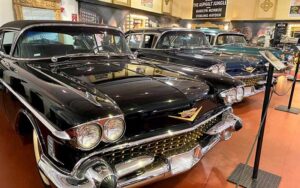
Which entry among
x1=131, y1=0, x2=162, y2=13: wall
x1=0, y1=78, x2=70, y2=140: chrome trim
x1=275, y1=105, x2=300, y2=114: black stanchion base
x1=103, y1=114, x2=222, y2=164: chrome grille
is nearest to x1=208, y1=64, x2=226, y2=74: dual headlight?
x1=275, y1=105, x2=300, y2=114: black stanchion base

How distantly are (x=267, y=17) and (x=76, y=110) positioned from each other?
1355 centimetres

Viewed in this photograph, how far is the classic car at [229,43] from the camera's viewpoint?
6189mm

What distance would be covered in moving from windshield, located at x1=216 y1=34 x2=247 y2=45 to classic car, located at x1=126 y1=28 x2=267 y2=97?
1931 millimetres

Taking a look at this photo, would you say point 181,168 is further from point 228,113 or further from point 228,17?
point 228,17

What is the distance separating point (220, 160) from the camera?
2641 mm

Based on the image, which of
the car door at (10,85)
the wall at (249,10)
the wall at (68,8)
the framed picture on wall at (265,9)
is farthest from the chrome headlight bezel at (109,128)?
the framed picture on wall at (265,9)

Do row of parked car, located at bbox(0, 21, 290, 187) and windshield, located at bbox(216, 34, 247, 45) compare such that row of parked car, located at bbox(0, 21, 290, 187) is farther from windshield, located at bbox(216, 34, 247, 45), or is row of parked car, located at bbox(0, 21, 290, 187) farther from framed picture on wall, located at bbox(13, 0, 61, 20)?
windshield, located at bbox(216, 34, 247, 45)

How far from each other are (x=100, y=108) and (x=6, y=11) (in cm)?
531

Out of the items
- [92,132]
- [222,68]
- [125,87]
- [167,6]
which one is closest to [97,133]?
[92,132]

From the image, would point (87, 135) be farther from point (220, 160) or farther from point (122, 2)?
point (122, 2)

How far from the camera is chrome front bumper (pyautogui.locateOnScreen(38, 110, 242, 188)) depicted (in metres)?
1.29

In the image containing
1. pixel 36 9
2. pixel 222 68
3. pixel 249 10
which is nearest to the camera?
pixel 222 68

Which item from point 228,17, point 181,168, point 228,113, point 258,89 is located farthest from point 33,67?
point 228,17

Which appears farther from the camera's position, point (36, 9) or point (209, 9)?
point (209, 9)
